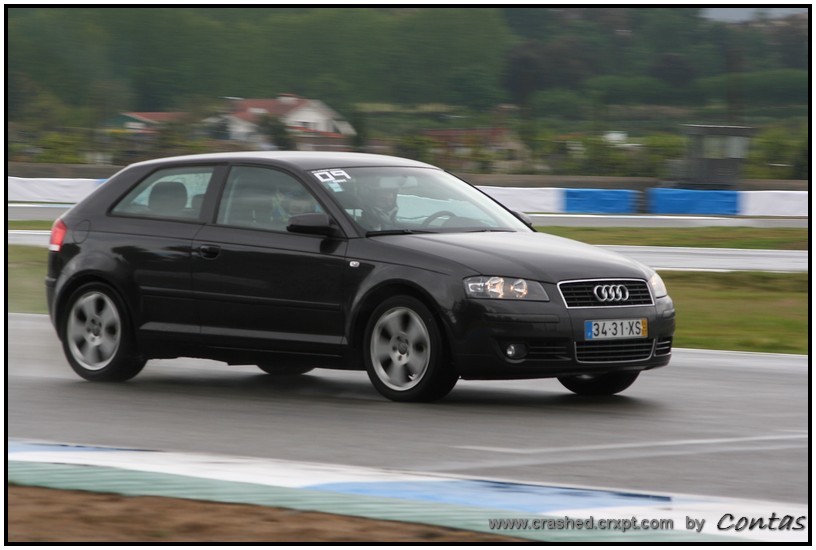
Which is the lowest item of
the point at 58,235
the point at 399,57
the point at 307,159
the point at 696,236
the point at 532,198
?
the point at 696,236

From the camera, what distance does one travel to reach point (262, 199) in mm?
9172

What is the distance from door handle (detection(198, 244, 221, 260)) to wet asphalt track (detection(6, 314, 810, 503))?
2.92 ft

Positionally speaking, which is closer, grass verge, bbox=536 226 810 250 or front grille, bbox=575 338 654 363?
front grille, bbox=575 338 654 363

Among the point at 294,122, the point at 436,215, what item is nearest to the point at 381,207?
the point at 436,215

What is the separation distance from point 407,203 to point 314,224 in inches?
29.3

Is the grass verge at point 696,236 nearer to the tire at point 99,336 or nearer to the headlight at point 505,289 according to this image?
the tire at point 99,336

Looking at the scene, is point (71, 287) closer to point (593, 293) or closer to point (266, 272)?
point (266, 272)

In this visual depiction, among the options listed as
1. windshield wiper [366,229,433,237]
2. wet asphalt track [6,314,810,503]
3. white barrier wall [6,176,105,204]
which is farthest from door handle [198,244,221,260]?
white barrier wall [6,176,105,204]

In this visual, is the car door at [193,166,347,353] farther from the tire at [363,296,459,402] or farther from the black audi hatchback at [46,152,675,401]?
the tire at [363,296,459,402]

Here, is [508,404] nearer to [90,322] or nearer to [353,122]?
[90,322]

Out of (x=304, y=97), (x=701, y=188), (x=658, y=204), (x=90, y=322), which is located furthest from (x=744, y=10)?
(x=90, y=322)

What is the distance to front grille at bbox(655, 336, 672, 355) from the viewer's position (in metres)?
8.63

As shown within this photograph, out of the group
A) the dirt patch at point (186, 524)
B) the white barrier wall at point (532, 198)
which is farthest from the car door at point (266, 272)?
the white barrier wall at point (532, 198)

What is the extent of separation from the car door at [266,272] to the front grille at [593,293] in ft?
4.50
